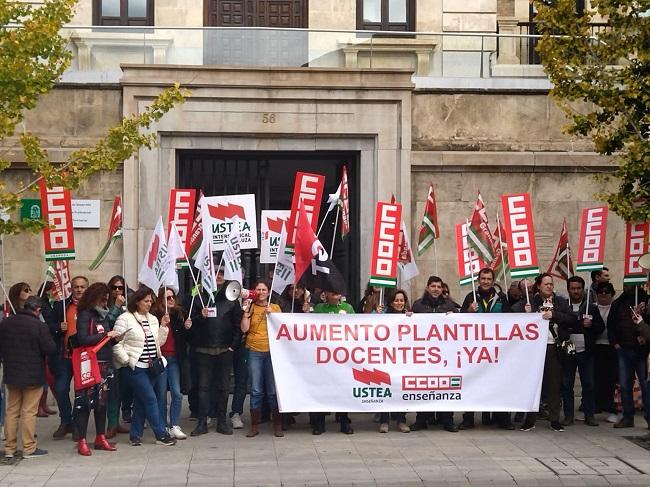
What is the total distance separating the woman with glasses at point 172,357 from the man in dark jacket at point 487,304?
133 inches

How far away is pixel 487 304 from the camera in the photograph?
1397cm

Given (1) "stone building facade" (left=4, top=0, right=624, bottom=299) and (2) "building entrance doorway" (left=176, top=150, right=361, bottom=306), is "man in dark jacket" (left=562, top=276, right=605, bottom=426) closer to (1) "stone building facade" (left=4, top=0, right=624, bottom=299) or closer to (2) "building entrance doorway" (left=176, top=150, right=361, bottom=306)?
(1) "stone building facade" (left=4, top=0, right=624, bottom=299)

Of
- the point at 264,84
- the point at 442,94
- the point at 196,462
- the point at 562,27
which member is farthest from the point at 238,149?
the point at 196,462

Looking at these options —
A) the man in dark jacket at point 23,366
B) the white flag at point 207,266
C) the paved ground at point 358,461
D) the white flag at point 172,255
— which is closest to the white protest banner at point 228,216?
the white flag at point 207,266

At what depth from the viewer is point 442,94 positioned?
18.1 meters

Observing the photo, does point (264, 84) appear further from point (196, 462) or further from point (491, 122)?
point (196, 462)

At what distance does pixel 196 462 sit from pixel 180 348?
2076mm

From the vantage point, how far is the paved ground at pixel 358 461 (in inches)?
426

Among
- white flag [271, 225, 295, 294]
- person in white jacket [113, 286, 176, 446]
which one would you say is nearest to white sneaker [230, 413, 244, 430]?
person in white jacket [113, 286, 176, 446]

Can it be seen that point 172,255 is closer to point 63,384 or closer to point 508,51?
point 63,384

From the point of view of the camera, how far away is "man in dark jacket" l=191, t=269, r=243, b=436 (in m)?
13.3

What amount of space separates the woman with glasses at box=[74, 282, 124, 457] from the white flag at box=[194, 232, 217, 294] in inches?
51.5

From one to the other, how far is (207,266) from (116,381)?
1.66 metres

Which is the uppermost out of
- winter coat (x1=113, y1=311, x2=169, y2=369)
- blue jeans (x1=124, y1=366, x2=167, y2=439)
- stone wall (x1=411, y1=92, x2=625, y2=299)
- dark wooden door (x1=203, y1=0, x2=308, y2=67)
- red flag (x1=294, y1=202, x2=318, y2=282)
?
dark wooden door (x1=203, y1=0, x2=308, y2=67)
